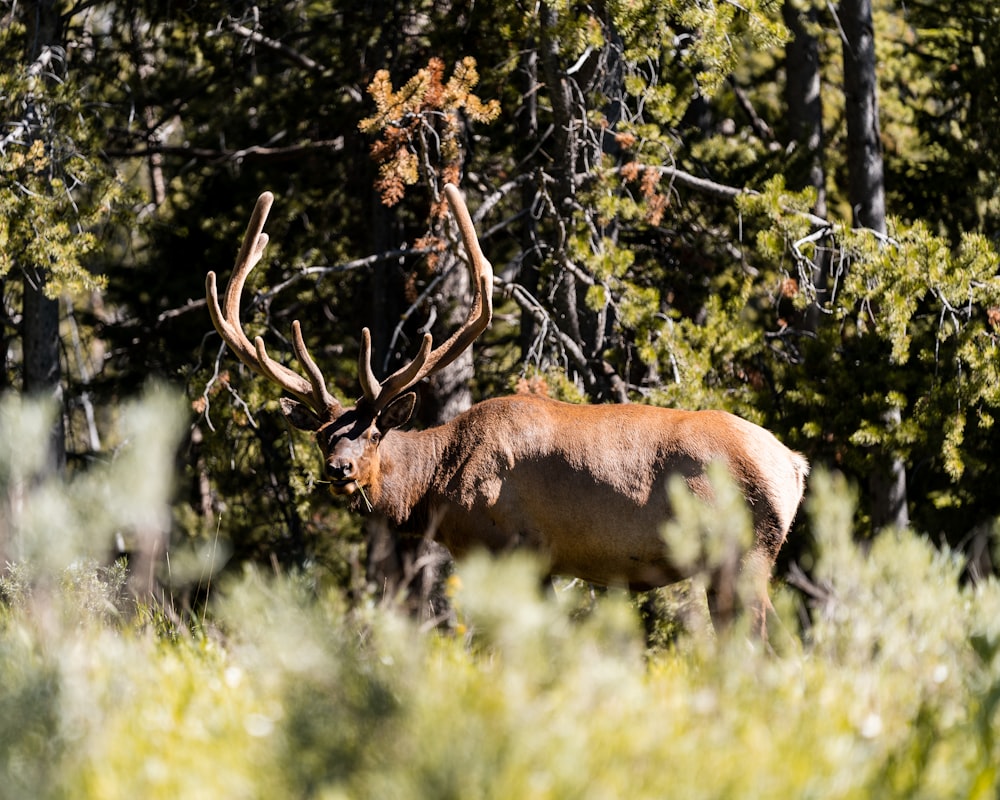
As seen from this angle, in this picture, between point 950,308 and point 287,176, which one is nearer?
point 950,308

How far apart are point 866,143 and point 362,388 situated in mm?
6475

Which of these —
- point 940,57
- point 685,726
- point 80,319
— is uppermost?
point 940,57

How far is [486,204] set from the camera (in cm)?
1031

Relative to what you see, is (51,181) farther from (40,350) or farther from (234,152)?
(234,152)

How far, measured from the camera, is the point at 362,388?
25.3 ft

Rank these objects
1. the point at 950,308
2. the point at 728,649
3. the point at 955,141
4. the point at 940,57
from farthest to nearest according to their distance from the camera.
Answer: the point at 940,57
the point at 955,141
the point at 950,308
the point at 728,649

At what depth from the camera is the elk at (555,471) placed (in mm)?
7215

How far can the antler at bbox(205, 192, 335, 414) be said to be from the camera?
7.98 m

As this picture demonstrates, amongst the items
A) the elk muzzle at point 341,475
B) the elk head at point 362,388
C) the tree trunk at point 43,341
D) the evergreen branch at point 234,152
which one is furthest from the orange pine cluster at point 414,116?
the tree trunk at point 43,341

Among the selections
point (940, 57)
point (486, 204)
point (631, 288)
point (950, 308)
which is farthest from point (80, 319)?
point (940, 57)

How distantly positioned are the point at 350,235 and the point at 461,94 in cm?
428

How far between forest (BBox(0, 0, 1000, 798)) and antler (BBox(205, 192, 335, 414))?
1.00 meters

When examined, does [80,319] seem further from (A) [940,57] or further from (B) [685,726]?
(B) [685,726]

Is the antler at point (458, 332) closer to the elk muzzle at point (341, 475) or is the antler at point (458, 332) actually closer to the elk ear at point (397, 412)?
the elk ear at point (397, 412)
